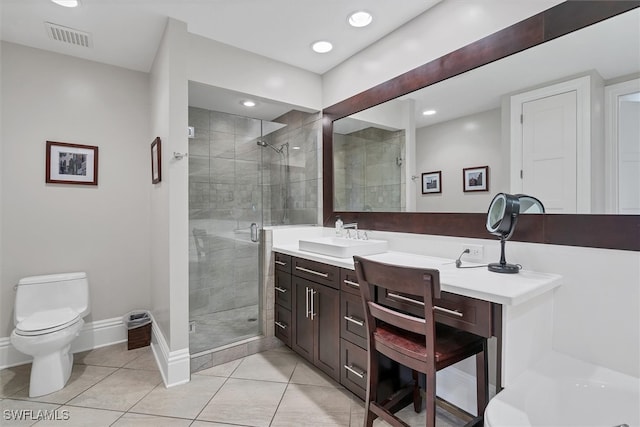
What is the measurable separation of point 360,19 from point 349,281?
1.80m

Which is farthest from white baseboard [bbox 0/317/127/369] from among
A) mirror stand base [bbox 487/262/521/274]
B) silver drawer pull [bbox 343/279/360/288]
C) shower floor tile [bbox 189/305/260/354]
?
mirror stand base [bbox 487/262/521/274]

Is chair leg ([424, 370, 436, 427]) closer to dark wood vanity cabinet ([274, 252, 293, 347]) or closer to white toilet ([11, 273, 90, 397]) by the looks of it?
dark wood vanity cabinet ([274, 252, 293, 347])

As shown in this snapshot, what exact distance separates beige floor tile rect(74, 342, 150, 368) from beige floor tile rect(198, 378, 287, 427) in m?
0.97

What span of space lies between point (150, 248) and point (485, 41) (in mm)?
3156

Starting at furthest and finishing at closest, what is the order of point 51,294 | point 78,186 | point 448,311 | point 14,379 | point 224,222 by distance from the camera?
point 224,222, point 78,186, point 51,294, point 14,379, point 448,311

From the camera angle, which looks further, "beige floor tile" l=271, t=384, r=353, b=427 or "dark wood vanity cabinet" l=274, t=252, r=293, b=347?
"dark wood vanity cabinet" l=274, t=252, r=293, b=347

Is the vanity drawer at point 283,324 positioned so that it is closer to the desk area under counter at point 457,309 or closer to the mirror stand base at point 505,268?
the desk area under counter at point 457,309

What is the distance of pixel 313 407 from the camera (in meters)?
1.85

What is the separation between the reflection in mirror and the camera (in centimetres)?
128

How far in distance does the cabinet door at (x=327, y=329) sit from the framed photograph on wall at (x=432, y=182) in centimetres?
93

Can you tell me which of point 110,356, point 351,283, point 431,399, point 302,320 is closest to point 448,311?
point 431,399

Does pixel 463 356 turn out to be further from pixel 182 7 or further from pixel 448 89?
pixel 182 7

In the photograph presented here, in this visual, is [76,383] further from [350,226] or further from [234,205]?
[350,226]

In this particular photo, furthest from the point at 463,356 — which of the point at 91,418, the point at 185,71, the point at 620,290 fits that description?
the point at 185,71
